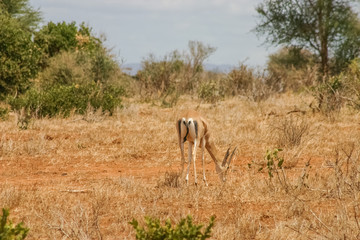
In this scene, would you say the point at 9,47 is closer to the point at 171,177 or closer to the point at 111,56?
the point at 111,56

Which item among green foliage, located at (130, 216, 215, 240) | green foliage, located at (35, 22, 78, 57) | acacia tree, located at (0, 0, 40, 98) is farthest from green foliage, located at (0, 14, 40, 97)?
green foliage, located at (130, 216, 215, 240)

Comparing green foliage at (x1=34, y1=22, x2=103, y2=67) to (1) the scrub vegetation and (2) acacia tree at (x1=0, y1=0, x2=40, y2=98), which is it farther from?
(2) acacia tree at (x1=0, y1=0, x2=40, y2=98)

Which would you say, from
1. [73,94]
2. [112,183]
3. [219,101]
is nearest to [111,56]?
[219,101]

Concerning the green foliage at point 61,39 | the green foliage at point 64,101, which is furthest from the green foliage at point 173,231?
the green foliage at point 61,39

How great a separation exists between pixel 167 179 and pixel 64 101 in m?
7.59

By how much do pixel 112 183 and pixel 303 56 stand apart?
74.1 ft

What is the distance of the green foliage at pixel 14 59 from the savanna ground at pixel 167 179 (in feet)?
14.7

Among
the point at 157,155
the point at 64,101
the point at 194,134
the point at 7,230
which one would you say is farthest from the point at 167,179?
the point at 64,101

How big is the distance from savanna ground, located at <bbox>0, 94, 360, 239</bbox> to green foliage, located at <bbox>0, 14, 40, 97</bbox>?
14.7 ft

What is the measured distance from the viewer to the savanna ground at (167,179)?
15.7ft

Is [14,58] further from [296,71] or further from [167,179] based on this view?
[296,71]

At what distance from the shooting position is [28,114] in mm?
12289

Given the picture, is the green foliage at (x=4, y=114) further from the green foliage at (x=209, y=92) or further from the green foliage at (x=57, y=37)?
the green foliage at (x=57, y=37)

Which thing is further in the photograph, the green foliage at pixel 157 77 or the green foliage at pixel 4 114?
the green foliage at pixel 157 77
